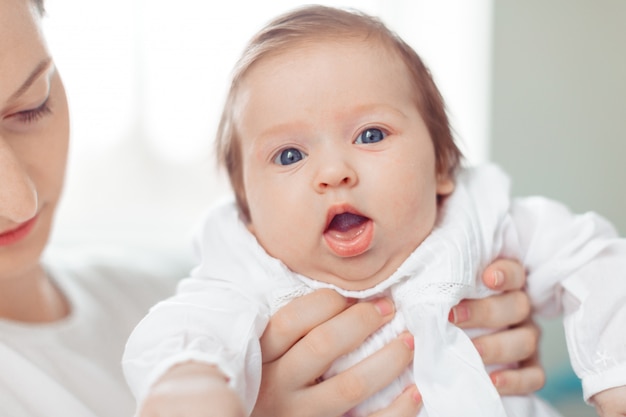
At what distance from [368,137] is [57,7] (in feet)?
5.97

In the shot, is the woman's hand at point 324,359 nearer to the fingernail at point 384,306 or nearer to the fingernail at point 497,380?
the fingernail at point 384,306

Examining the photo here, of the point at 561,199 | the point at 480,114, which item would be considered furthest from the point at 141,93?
the point at 561,199

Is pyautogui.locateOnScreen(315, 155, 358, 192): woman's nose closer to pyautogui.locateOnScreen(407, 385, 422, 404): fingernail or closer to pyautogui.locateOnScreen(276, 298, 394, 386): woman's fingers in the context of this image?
pyautogui.locateOnScreen(276, 298, 394, 386): woman's fingers

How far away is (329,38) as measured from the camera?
1.13 m

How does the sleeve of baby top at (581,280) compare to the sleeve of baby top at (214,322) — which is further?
the sleeve of baby top at (581,280)

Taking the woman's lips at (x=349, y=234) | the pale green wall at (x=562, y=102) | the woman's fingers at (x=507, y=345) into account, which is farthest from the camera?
the pale green wall at (x=562, y=102)

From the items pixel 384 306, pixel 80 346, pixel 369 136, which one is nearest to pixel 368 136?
pixel 369 136

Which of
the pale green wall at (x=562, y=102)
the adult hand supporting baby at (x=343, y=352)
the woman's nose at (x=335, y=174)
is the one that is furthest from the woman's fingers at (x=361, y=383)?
the pale green wall at (x=562, y=102)

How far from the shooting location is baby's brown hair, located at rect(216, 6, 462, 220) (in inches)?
45.1

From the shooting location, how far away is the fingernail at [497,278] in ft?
3.87

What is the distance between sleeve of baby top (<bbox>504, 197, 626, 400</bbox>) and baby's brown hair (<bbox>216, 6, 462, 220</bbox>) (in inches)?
6.4

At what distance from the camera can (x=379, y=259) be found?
1.12 m

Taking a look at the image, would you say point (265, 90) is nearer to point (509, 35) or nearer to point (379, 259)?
point (379, 259)

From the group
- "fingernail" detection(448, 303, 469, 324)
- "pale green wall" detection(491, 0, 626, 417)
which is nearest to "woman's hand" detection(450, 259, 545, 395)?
"fingernail" detection(448, 303, 469, 324)
